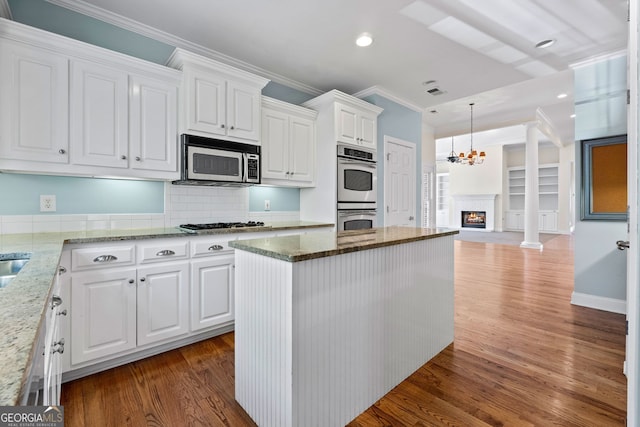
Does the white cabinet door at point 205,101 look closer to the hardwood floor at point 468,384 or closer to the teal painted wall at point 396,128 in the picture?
the hardwood floor at point 468,384

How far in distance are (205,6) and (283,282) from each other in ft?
7.65

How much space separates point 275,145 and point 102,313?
2213mm

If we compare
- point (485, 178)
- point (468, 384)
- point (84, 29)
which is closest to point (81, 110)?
point (84, 29)

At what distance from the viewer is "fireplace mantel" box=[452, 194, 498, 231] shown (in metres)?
11.1

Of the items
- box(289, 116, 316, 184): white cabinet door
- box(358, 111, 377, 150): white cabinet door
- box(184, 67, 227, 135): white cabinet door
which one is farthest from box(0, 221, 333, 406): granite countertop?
box(358, 111, 377, 150): white cabinet door

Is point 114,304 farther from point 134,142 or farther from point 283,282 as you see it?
point 283,282

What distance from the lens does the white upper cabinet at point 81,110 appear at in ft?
6.53

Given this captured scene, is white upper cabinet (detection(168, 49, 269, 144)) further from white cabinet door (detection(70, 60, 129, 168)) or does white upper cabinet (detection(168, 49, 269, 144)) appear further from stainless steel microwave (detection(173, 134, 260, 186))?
white cabinet door (detection(70, 60, 129, 168))

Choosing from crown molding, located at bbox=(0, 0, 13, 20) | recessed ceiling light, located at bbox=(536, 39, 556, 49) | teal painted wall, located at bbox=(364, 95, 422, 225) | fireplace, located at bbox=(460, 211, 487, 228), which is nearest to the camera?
crown molding, located at bbox=(0, 0, 13, 20)

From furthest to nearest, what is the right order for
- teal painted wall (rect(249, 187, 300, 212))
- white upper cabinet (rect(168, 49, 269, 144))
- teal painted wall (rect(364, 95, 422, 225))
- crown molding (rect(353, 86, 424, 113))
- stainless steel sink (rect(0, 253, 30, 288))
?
teal painted wall (rect(364, 95, 422, 225))
crown molding (rect(353, 86, 424, 113))
teal painted wall (rect(249, 187, 300, 212))
white upper cabinet (rect(168, 49, 269, 144))
stainless steel sink (rect(0, 253, 30, 288))

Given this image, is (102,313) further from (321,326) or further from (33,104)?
(321,326)

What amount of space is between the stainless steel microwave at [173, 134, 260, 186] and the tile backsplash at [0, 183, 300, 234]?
208mm

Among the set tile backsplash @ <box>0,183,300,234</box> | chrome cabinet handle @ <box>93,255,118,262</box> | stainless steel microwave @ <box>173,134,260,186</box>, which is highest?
stainless steel microwave @ <box>173,134,260,186</box>

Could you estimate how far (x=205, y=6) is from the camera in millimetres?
2426
